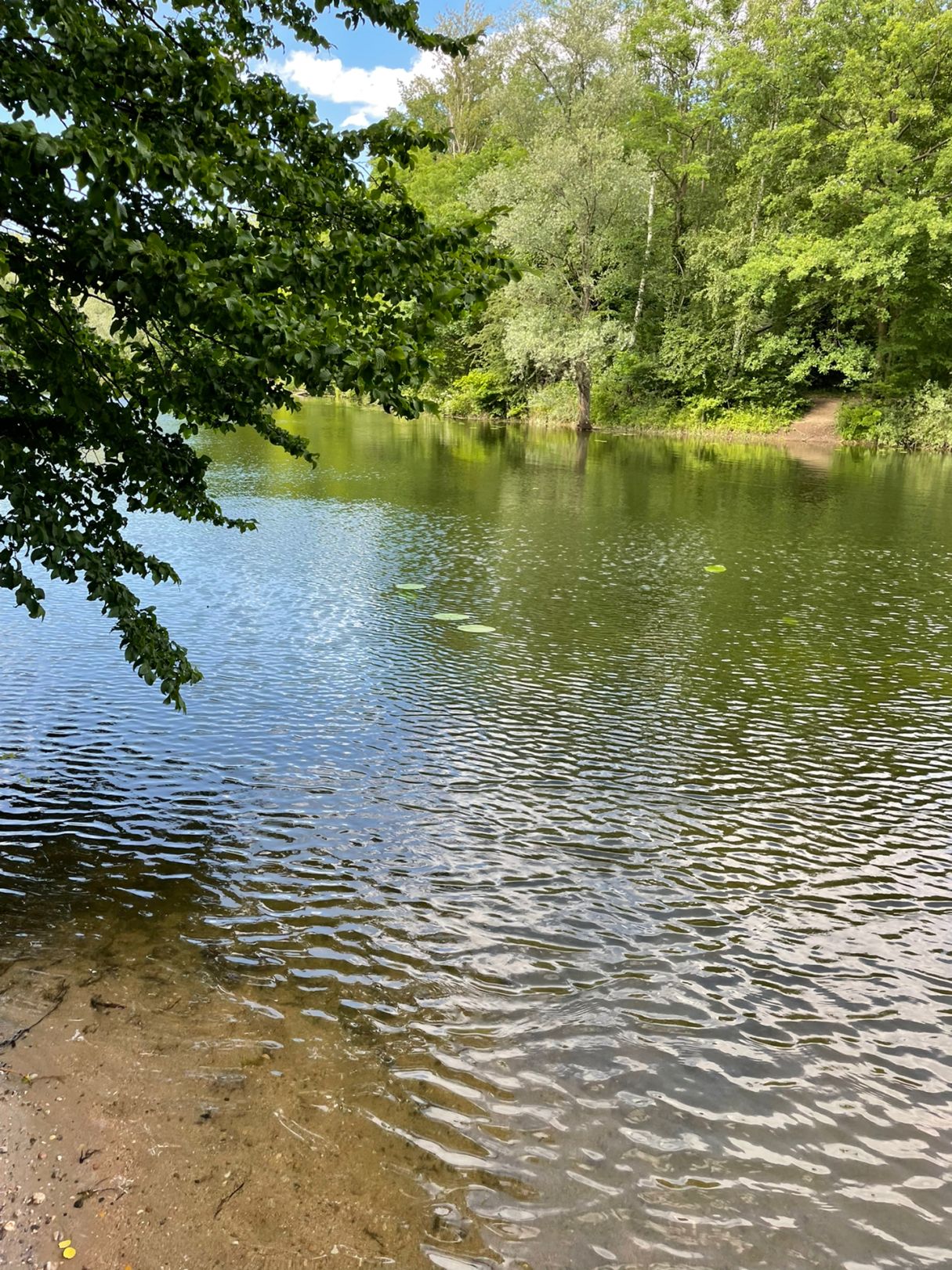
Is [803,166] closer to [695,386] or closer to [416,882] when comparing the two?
[695,386]

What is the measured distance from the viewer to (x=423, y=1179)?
3908mm

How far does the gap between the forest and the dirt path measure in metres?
0.98

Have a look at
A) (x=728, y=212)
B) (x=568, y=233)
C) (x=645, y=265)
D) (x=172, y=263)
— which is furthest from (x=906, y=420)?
(x=172, y=263)

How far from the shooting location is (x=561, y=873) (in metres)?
6.69

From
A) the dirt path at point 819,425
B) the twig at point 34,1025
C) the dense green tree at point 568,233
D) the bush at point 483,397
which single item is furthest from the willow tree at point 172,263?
the bush at point 483,397

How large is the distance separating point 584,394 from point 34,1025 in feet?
153

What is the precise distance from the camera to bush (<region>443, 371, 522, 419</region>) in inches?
2210

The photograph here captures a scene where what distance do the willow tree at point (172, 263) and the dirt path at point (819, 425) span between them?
140ft

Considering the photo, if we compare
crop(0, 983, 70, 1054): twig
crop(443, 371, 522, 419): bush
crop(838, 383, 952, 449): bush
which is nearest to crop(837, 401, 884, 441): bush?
crop(838, 383, 952, 449): bush

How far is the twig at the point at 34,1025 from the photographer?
4.47 meters

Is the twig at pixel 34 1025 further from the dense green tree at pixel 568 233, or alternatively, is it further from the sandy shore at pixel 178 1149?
the dense green tree at pixel 568 233

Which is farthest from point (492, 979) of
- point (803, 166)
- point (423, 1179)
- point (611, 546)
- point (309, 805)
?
point (803, 166)

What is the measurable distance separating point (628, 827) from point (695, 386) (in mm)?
48117

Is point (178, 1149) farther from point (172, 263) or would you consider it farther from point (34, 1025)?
point (172, 263)
